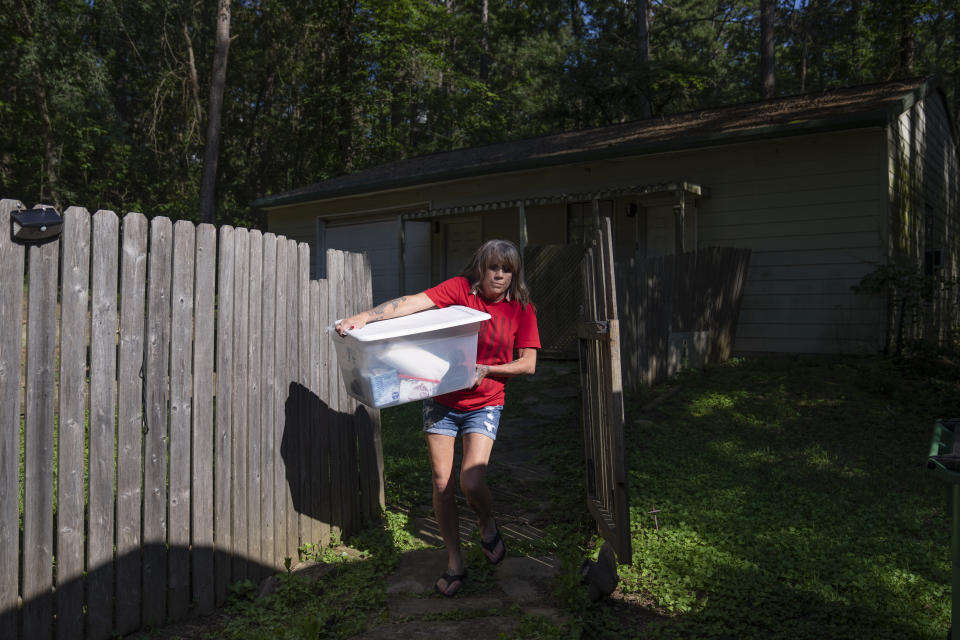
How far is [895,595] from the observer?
10.8ft

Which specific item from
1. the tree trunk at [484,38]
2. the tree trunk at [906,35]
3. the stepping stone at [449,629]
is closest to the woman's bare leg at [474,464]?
the stepping stone at [449,629]

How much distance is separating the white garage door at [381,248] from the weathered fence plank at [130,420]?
12018 millimetres

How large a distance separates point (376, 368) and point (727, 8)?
95.7ft

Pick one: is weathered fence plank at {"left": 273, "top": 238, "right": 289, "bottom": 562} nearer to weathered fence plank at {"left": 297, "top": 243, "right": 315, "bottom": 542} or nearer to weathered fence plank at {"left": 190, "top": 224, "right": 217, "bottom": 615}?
weathered fence plank at {"left": 297, "top": 243, "right": 315, "bottom": 542}

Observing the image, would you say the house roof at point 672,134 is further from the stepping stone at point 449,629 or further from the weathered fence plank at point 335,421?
the stepping stone at point 449,629

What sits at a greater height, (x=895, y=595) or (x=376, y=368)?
(x=376, y=368)

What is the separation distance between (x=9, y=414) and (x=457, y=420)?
1.82m

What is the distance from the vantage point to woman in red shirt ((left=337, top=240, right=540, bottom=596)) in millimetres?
3309

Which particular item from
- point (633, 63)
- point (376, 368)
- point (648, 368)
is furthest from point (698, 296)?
point (633, 63)

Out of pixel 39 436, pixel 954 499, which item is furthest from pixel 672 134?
pixel 39 436

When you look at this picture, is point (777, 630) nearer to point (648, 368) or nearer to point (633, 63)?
point (648, 368)

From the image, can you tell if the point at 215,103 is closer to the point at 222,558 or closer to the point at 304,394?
the point at 304,394

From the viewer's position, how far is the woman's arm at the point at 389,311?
3.09m

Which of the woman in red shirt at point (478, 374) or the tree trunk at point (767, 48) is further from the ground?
the tree trunk at point (767, 48)
